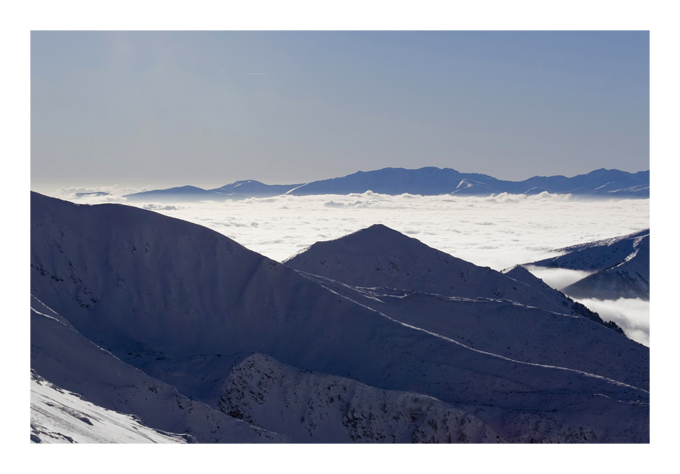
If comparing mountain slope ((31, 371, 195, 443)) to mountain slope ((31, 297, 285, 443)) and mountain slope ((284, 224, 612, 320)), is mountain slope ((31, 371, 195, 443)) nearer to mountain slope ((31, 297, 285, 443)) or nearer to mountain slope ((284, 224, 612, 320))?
mountain slope ((31, 297, 285, 443))

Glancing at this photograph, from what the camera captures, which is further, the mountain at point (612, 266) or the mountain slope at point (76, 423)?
the mountain at point (612, 266)

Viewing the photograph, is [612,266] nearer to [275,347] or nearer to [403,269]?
[403,269]

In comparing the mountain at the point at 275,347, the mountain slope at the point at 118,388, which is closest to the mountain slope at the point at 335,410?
the mountain at the point at 275,347

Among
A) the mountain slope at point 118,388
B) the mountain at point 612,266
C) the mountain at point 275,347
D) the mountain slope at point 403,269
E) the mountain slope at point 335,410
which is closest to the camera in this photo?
the mountain slope at point 118,388

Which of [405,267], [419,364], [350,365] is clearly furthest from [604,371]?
[405,267]

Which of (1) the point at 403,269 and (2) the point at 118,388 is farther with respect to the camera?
(1) the point at 403,269

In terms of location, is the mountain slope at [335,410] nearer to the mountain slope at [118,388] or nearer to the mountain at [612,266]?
the mountain slope at [118,388]

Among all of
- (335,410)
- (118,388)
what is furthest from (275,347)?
(118,388)
